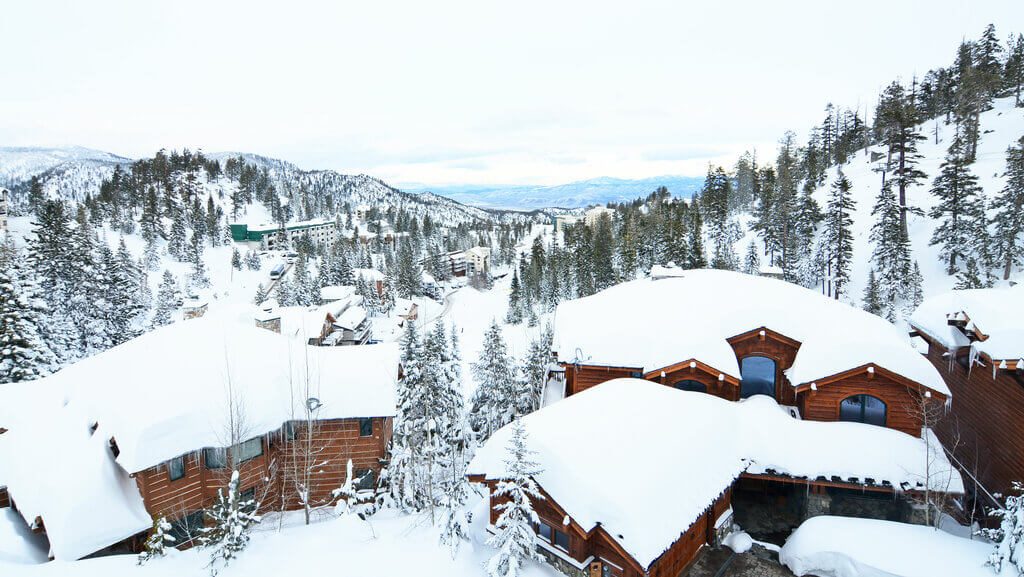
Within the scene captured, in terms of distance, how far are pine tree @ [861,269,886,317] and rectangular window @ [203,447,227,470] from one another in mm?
41949

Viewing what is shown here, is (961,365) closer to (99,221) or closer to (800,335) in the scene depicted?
(800,335)

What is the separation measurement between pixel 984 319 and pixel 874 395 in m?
3.59

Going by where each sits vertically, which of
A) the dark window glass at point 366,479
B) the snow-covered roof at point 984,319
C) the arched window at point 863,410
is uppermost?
the snow-covered roof at point 984,319

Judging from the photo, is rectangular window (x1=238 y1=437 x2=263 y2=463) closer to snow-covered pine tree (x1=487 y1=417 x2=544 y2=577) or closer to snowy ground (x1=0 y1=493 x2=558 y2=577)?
snowy ground (x1=0 y1=493 x2=558 y2=577)

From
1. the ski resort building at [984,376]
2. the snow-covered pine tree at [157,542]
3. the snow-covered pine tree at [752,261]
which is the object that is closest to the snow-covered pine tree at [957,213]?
the snow-covered pine tree at [752,261]

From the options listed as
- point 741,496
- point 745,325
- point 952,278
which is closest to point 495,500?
point 741,496

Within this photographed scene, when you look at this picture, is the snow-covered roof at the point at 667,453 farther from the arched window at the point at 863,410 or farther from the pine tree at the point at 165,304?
the pine tree at the point at 165,304

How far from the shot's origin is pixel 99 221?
84.2m

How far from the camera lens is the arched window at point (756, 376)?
57.4 feet

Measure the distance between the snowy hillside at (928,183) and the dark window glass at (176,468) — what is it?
1834 inches

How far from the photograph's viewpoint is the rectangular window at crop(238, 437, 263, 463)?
1617 centimetres

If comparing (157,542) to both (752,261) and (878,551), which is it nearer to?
(878,551)

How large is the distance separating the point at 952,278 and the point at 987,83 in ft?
119

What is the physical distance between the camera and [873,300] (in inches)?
1435
